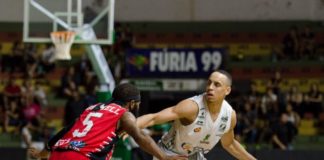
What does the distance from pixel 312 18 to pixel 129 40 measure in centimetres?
536

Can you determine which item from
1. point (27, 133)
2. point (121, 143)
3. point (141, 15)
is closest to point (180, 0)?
point (141, 15)

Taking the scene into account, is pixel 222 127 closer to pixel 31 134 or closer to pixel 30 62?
pixel 31 134

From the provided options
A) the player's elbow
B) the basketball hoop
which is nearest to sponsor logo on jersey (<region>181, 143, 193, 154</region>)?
the player's elbow

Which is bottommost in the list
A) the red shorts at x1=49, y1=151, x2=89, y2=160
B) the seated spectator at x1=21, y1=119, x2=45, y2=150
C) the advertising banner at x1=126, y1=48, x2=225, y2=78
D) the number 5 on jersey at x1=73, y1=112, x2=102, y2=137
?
the seated spectator at x1=21, y1=119, x2=45, y2=150

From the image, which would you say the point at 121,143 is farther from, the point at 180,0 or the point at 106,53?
the point at 180,0

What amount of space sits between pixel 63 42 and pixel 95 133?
650 cm

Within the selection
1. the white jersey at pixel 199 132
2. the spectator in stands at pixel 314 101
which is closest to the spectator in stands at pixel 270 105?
the spectator in stands at pixel 314 101

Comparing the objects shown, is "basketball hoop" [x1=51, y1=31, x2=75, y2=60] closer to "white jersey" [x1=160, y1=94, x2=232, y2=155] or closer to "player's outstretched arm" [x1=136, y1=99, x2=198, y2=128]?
"white jersey" [x1=160, y1=94, x2=232, y2=155]

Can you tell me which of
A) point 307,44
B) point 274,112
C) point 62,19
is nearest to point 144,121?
point 62,19

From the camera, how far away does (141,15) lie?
22.7 metres

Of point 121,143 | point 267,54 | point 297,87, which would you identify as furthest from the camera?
point 267,54

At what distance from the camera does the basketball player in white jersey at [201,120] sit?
7.33m

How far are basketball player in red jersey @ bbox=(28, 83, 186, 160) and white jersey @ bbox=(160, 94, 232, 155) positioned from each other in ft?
4.30

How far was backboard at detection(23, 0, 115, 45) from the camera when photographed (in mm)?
12695
